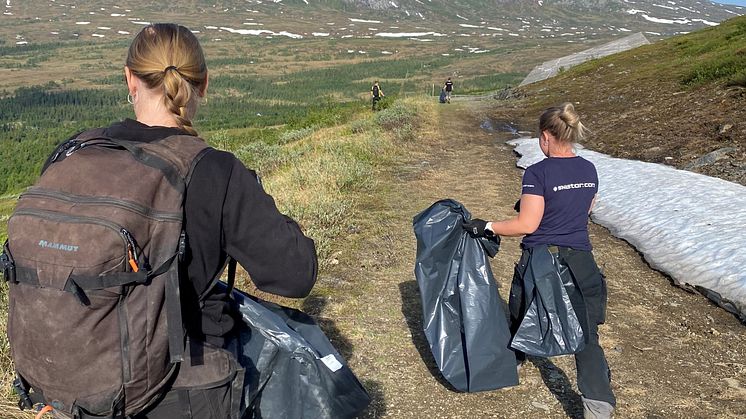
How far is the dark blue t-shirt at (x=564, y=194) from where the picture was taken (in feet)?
9.54

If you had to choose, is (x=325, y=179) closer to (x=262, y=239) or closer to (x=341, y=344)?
(x=341, y=344)

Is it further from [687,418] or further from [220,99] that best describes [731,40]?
[220,99]

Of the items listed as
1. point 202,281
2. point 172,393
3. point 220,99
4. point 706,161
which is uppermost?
point 202,281

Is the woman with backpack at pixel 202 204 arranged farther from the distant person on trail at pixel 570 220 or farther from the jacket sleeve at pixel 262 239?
the distant person on trail at pixel 570 220

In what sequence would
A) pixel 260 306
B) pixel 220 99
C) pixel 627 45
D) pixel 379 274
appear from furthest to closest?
pixel 220 99
pixel 627 45
pixel 379 274
pixel 260 306

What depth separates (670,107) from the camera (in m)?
14.5

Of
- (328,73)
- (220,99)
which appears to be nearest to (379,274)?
(220,99)

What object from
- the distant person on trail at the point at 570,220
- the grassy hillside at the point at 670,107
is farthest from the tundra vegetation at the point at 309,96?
the distant person on trail at the point at 570,220

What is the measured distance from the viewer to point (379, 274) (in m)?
5.32

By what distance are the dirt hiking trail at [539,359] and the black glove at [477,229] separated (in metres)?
1.06

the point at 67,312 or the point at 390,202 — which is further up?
the point at 67,312

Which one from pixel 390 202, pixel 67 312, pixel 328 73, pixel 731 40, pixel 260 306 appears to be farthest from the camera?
pixel 328 73

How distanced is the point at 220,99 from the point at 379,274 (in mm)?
103486

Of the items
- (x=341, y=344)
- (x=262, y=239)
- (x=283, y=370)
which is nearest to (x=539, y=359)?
(x=341, y=344)
